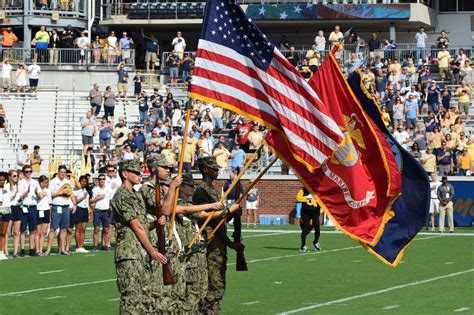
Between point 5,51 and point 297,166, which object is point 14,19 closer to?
point 5,51

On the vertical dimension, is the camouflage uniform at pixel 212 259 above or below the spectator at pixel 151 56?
below

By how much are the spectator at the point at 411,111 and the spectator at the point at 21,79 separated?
1487 centimetres

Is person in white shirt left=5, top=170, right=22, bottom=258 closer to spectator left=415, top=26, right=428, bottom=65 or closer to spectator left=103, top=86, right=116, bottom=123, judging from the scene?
spectator left=103, top=86, right=116, bottom=123

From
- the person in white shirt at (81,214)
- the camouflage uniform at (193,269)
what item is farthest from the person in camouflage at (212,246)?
the person in white shirt at (81,214)

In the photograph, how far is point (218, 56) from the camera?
1428 cm

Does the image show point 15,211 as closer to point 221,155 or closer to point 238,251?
point 238,251

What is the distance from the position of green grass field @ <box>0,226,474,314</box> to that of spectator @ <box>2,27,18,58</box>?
25849mm

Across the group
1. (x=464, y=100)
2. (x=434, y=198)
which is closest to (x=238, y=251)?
(x=434, y=198)

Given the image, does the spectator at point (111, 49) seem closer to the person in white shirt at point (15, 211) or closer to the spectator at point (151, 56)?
the spectator at point (151, 56)

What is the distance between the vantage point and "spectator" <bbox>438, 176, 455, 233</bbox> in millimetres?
37938

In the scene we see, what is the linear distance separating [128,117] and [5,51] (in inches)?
322

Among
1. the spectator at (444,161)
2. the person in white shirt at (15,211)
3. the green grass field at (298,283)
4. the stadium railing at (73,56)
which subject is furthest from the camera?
the stadium railing at (73,56)

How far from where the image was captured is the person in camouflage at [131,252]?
14.1 m

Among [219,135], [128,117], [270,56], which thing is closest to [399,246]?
[270,56]
